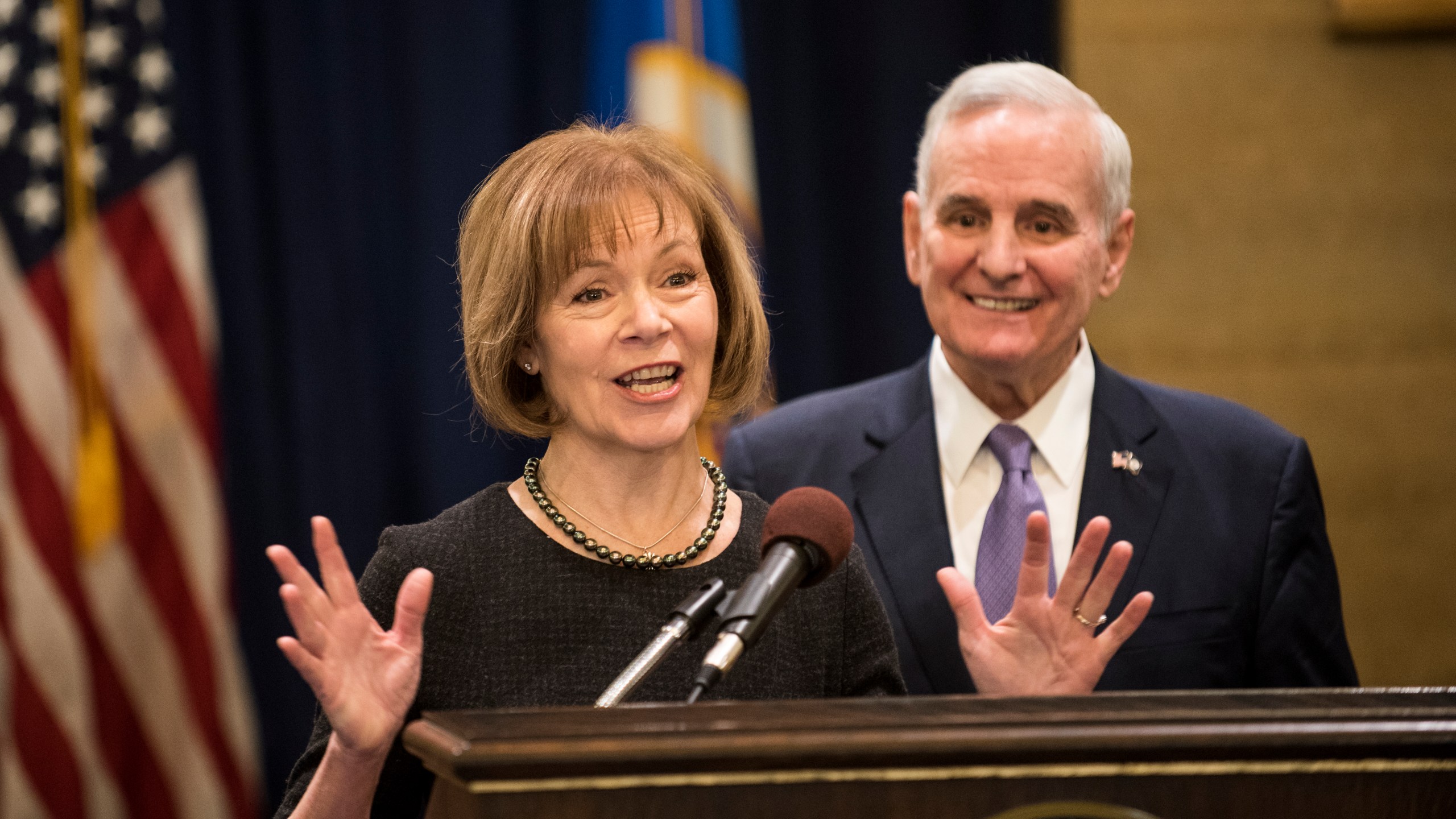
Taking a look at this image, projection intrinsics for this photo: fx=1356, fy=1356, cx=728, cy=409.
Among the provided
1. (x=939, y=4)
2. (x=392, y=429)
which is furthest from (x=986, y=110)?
(x=392, y=429)

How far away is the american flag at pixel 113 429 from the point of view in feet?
12.4

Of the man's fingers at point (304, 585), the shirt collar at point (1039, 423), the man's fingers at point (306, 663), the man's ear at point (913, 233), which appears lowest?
the shirt collar at point (1039, 423)

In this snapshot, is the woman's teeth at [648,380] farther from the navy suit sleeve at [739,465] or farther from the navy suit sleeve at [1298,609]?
the navy suit sleeve at [1298,609]

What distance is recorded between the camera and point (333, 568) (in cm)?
140

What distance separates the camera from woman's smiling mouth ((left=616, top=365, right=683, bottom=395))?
1.69 meters

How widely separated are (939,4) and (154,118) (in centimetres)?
244

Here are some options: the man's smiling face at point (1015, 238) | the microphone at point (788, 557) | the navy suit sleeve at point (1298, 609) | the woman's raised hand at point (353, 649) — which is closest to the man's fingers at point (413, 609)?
the woman's raised hand at point (353, 649)

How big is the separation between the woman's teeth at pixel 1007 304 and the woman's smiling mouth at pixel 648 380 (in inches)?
36.6

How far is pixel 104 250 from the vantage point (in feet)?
12.7

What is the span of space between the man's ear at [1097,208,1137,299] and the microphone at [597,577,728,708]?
147cm

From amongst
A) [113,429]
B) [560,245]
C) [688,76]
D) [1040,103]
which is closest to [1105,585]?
[560,245]

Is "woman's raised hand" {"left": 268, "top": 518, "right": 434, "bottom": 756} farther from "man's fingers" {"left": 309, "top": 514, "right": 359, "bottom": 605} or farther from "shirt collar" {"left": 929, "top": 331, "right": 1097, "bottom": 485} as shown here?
"shirt collar" {"left": 929, "top": 331, "right": 1097, "bottom": 485}

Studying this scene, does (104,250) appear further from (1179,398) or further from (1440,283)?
(1440,283)

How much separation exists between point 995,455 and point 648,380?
3.20 ft
